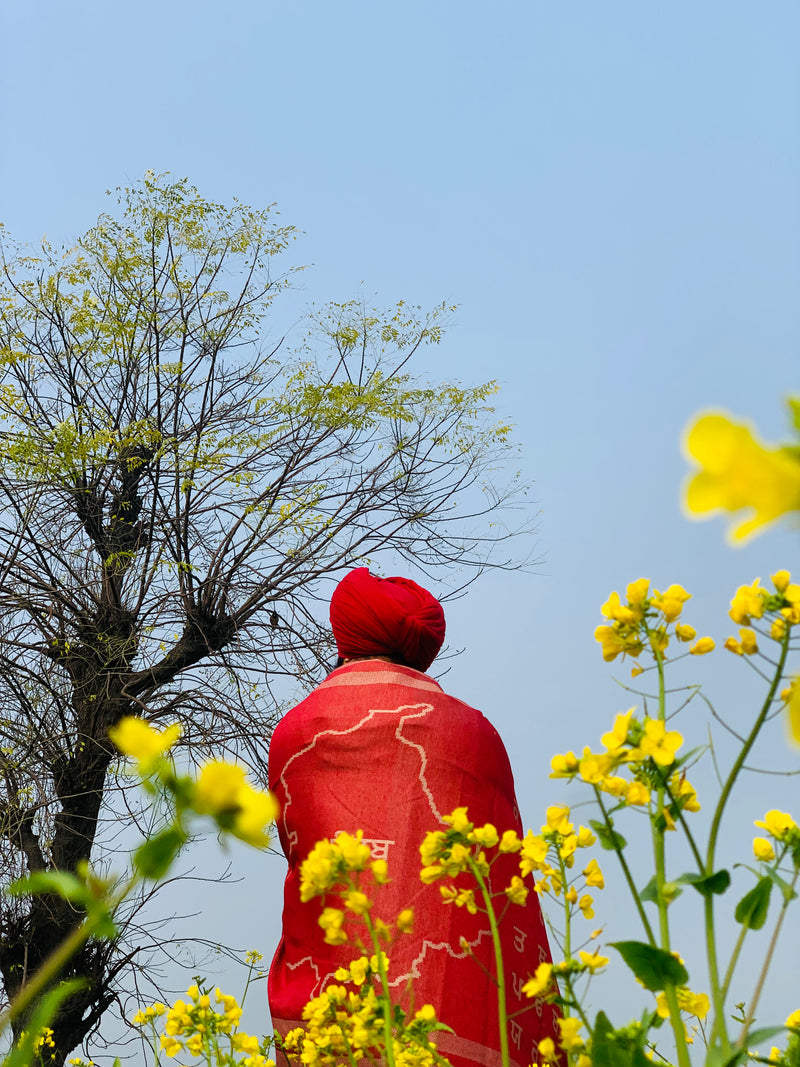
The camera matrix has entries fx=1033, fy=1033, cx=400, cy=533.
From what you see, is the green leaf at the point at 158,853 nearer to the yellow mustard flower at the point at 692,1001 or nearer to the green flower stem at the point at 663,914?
the green flower stem at the point at 663,914

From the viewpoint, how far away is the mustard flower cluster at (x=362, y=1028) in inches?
46.8

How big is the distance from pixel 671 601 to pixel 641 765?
0.17 metres

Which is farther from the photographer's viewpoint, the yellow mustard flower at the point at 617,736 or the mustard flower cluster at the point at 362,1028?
the mustard flower cluster at the point at 362,1028

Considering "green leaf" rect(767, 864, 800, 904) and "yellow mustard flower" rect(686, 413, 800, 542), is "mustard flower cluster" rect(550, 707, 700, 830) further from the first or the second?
"yellow mustard flower" rect(686, 413, 800, 542)

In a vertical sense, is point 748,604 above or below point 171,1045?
above

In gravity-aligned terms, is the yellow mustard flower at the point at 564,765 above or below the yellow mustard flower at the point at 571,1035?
above

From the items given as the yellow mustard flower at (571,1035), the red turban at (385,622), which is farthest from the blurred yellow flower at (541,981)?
the red turban at (385,622)

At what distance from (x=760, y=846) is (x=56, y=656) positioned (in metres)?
6.30

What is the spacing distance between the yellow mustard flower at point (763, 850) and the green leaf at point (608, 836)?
250 millimetres

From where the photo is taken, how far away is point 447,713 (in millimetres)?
2930

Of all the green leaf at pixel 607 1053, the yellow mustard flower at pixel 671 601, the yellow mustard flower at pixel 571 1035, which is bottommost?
the green leaf at pixel 607 1053

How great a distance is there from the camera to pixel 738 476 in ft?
1.24

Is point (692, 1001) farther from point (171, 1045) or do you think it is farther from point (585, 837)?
point (171, 1045)

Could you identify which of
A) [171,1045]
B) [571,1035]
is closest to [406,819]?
[171,1045]
